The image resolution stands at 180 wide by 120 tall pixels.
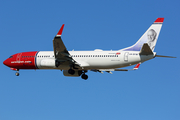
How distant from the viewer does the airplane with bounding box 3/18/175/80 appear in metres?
42.6

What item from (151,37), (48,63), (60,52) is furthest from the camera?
(48,63)

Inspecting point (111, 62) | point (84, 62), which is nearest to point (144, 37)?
point (111, 62)

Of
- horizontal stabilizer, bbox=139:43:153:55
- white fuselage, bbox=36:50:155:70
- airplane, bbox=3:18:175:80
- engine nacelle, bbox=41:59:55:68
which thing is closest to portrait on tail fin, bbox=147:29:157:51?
airplane, bbox=3:18:175:80

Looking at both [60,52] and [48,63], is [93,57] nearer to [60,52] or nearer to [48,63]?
[60,52]

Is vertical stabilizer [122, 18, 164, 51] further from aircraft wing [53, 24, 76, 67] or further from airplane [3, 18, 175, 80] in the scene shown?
aircraft wing [53, 24, 76, 67]

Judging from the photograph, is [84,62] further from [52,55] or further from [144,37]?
[144,37]

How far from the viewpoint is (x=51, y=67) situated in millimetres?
46250

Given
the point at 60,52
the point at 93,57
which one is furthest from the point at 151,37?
the point at 60,52

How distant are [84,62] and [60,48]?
175 inches

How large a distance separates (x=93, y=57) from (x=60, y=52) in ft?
15.2

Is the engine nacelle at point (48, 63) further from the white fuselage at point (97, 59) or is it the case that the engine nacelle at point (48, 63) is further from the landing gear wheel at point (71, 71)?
Answer: the landing gear wheel at point (71, 71)

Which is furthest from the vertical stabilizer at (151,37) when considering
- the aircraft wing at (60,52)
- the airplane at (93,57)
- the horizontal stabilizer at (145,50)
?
the aircraft wing at (60,52)

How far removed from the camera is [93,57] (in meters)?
45.2

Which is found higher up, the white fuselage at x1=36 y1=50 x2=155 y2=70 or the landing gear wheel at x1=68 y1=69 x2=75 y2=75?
the white fuselage at x1=36 y1=50 x2=155 y2=70
